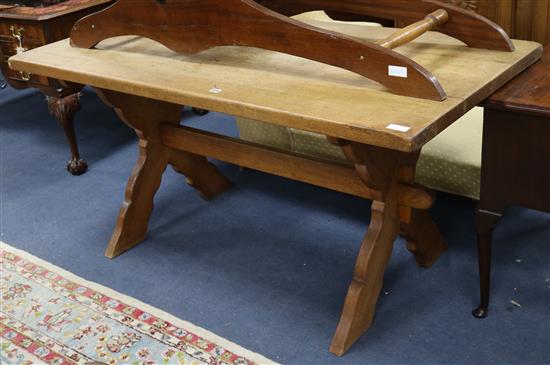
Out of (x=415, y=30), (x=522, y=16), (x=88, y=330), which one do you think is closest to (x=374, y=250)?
(x=415, y=30)

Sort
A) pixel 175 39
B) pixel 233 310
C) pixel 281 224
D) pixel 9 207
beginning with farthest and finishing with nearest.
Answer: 1. pixel 9 207
2. pixel 281 224
3. pixel 233 310
4. pixel 175 39

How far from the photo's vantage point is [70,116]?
10.4ft

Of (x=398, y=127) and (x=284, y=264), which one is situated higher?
(x=398, y=127)

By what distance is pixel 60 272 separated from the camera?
247cm

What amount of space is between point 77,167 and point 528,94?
2140mm

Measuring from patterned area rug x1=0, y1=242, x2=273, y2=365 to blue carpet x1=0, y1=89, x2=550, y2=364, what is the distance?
0.18 ft

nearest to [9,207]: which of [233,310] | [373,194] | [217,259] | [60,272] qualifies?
[60,272]

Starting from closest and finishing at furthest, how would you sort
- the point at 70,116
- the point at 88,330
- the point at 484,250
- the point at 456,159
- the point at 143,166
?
1. the point at 484,250
2. the point at 88,330
3. the point at 456,159
4. the point at 143,166
5. the point at 70,116

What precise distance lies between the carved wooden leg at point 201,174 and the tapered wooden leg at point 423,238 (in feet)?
2.88

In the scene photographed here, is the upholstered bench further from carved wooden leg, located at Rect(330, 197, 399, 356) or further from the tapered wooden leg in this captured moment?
carved wooden leg, located at Rect(330, 197, 399, 356)

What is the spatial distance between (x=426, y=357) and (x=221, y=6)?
108 cm

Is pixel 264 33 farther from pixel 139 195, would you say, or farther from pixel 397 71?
pixel 139 195

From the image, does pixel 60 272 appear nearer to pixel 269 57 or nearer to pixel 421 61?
pixel 269 57

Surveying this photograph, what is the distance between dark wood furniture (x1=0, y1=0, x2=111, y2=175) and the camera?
3.04m
